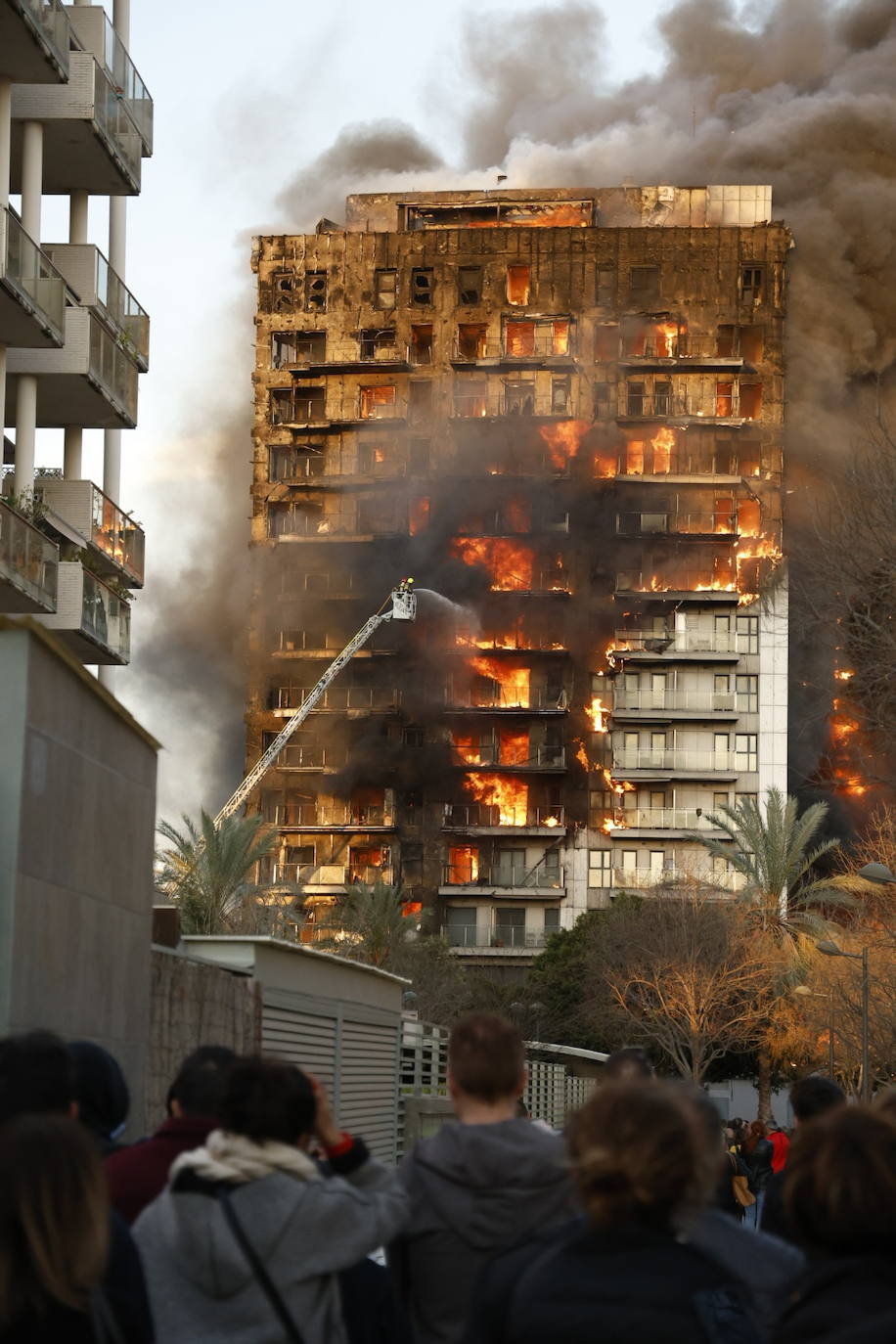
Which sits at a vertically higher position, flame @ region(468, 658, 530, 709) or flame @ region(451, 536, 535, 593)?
flame @ region(451, 536, 535, 593)

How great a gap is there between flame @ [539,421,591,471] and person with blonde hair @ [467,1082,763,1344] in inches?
3752

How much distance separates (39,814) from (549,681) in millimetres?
87314

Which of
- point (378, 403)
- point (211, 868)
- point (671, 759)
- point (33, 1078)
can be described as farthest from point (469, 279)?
point (33, 1078)

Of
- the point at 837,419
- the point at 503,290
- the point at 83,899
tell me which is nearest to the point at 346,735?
the point at 503,290

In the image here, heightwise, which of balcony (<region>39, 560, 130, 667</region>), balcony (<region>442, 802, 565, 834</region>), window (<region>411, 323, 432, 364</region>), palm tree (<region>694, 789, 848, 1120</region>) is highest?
window (<region>411, 323, 432, 364</region>)

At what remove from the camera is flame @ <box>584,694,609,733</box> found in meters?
95.4

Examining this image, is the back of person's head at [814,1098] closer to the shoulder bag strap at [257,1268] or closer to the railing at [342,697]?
the shoulder bag strap at [257,1268]

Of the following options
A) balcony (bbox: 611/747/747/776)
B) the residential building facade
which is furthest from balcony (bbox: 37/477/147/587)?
balcony (bbox: 611/747/747/776)

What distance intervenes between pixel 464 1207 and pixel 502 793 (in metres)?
90.0

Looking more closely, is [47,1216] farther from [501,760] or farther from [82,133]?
[501,760]

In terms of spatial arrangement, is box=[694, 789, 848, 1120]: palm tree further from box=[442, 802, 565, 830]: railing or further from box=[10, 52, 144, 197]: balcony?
box=[10, 52, 144, 197]: balcony

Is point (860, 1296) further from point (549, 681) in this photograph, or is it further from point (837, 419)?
point (837, 419)

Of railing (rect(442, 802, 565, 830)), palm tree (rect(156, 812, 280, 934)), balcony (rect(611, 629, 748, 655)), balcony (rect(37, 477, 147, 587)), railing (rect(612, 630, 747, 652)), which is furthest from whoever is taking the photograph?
railing (rect(612, 630, 747, 652))

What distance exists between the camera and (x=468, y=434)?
3947 inches
